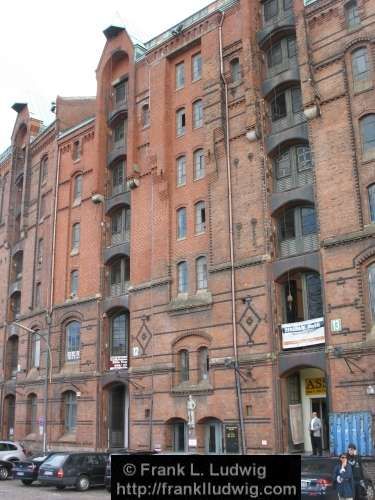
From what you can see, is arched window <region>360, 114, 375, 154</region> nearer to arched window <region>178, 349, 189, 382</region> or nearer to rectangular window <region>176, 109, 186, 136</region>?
rectangular window <region>176, 109, 186, 136</region>

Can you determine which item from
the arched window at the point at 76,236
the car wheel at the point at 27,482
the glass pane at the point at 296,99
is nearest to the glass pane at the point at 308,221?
the glass pane at the point at 296,99

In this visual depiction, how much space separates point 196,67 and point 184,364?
16269 mm

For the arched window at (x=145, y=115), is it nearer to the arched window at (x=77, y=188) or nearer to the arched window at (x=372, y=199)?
the arched window at (x=77, y=188)

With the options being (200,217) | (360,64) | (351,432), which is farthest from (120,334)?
(360,64)

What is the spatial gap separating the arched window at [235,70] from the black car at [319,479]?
64.7 feet

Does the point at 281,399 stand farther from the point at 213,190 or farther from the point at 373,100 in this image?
the point at 373,100

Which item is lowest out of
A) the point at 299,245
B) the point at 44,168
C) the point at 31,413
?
the point at 31,413

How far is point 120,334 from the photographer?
34.2m

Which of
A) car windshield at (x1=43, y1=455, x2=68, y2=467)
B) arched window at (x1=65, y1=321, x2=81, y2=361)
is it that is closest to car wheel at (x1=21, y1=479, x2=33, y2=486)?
car windshield at (x1=43, y1=455, x2=68, y2=467)

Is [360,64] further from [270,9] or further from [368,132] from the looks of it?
[270,9]

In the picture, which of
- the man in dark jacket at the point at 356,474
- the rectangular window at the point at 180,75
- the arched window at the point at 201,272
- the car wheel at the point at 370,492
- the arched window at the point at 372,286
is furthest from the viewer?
the rectangular window at the point at 180,75

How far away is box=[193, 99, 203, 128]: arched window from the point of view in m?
31.6

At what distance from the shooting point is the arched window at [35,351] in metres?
39.2

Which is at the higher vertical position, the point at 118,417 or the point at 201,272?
the point at 201,272
